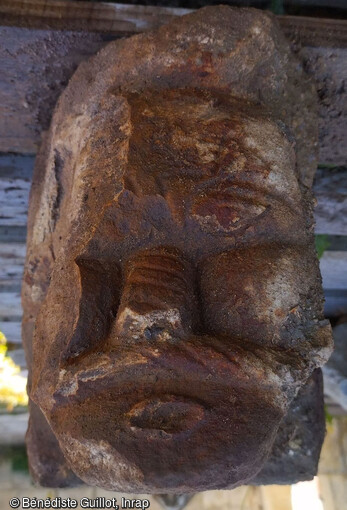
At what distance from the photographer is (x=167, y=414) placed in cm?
89

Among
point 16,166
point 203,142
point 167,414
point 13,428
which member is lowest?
point 13,428

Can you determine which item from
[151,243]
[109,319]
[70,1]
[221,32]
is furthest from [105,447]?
[70,1]

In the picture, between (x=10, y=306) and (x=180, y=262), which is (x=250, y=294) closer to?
(x=180, y=262)

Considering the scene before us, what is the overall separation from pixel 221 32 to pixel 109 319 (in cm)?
74

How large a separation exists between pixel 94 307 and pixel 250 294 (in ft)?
1.01

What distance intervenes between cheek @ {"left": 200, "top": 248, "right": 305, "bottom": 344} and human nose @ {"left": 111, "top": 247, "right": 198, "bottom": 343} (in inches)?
1.8

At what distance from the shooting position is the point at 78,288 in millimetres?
998

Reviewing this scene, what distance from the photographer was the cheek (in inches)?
39.9

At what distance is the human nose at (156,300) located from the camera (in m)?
0.93

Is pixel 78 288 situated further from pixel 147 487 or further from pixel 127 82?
pixel 127 82

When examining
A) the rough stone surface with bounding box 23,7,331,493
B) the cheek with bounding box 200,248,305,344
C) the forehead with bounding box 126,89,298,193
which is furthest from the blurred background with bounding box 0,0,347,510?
the cheek with bounding box 200,248,305,344

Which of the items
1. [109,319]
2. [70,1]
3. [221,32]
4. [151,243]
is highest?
[70,1]

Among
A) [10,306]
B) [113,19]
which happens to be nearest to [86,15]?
[113,19]

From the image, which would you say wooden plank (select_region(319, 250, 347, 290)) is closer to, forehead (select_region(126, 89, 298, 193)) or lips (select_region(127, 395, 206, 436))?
forehead (select_region(126, 89, 298, 193))
